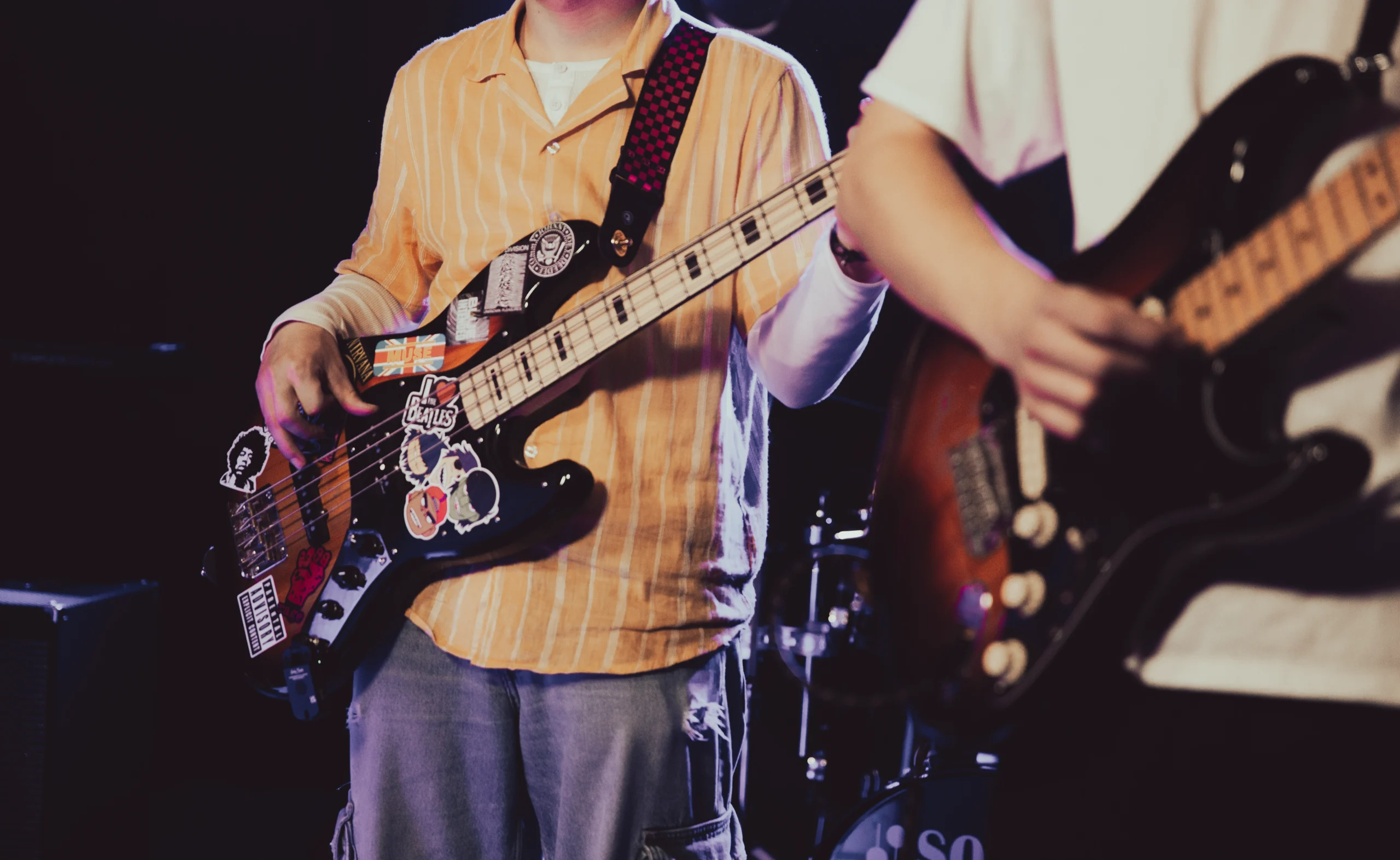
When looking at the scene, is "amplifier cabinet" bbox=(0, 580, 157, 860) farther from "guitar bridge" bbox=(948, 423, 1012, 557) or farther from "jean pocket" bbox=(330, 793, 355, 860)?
"guitar bridge" bbox=(948, 423, 1012, 557)

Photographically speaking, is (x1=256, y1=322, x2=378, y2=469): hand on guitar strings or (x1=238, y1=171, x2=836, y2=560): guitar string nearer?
(x1=238, y1=171, x2=836, y2=560): guitar string

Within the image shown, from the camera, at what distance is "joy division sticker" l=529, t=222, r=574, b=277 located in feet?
5.15

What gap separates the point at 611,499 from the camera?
1.55m

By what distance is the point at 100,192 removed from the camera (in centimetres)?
379

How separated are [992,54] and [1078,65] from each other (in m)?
0.08

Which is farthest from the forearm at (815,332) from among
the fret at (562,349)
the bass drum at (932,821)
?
the bass drum at (932,821)

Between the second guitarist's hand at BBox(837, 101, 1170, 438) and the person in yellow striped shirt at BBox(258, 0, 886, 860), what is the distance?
489mm

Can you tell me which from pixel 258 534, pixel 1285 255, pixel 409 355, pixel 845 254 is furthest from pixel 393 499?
pixel 1285 255

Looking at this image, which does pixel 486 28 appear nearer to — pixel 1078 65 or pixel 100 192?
pixel 1078 65

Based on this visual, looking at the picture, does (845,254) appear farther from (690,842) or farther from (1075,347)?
(690,842)

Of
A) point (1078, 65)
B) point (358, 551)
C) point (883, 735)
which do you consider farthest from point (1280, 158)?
point (883, 735)

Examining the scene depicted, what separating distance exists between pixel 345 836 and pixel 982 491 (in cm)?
134

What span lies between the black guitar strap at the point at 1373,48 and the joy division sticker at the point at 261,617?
1734mm

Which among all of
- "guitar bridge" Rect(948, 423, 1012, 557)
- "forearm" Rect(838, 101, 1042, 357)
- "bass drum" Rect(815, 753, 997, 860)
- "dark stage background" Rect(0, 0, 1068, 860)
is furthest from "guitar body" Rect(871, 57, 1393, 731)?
"dark stage background" Rect(0, 0, 1068, 860)
